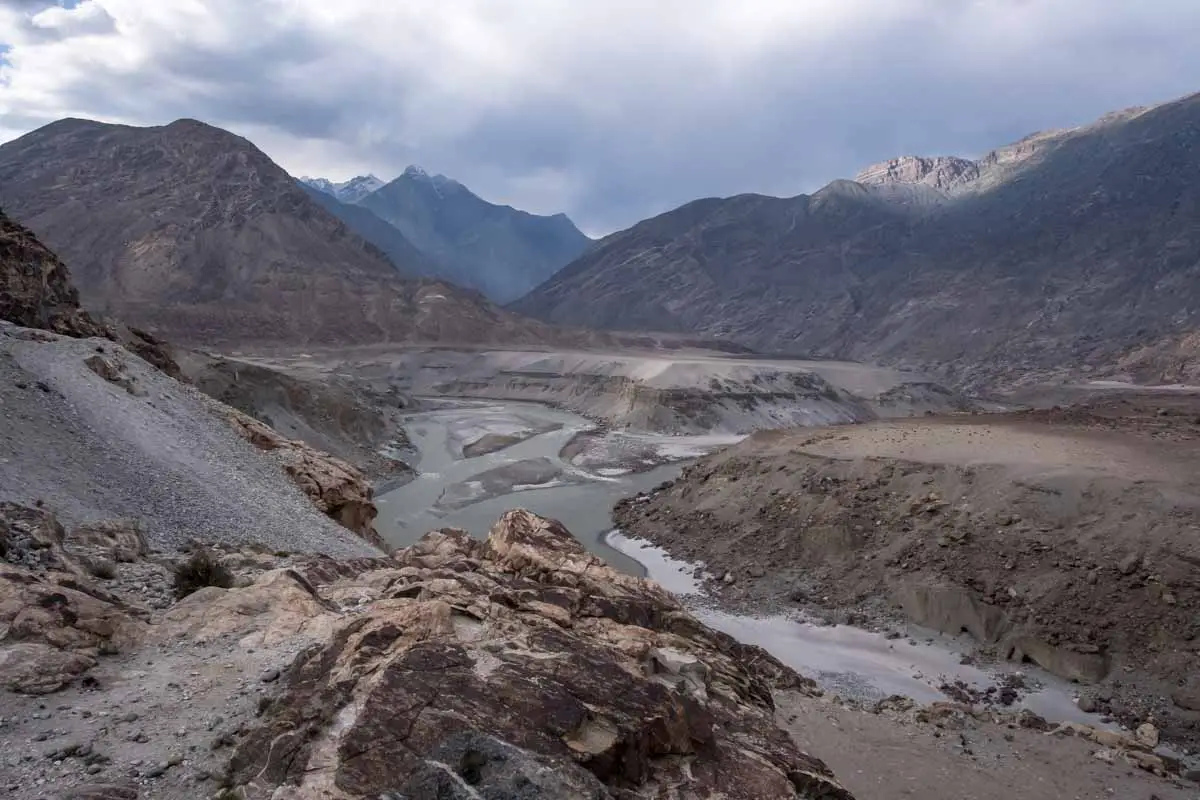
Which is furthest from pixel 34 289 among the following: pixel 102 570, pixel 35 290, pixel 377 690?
pixel 377 690

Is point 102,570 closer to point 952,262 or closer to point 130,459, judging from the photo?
point 130,459

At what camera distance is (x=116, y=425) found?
14469 millimetres

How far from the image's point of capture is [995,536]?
20.5 m

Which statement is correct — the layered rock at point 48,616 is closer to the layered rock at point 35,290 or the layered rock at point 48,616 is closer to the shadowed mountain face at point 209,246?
the layered rock at point 35,290

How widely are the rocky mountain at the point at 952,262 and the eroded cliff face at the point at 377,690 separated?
87.1 metres

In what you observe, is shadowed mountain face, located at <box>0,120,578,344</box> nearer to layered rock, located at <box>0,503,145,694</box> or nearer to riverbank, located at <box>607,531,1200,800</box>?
riverbank, located at <box>607,531,1200,800</box>

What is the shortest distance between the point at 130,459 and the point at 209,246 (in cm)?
10515

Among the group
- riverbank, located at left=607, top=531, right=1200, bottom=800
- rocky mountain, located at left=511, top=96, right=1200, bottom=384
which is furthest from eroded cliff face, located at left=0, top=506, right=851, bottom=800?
rocky mountain, located at left=511, top=96, right=1200, bottom=384

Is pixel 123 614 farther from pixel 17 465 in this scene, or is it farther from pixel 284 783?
pixel 17 465

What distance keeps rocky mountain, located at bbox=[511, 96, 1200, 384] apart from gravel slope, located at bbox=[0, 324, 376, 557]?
280 ft

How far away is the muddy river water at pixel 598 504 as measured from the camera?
17203mm

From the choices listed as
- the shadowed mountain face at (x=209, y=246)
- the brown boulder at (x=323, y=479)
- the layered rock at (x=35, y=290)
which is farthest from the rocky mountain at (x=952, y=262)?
the layered rock at (x=35, y=290)

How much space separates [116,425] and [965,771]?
15.9 meters

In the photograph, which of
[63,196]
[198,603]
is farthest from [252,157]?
[198,603]
